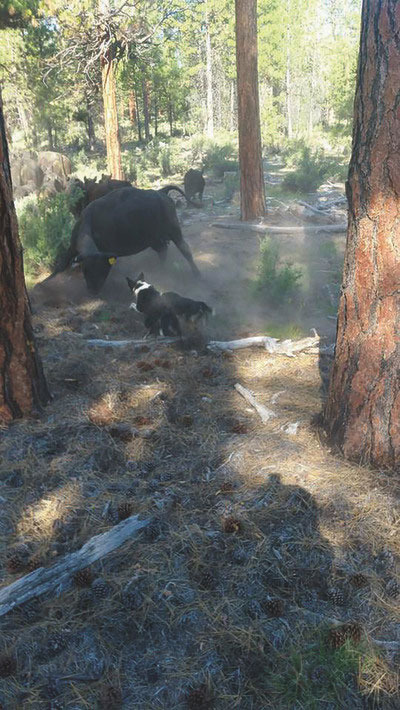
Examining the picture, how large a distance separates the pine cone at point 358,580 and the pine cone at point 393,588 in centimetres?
12

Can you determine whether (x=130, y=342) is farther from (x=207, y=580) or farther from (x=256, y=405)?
(x=207, y=580)

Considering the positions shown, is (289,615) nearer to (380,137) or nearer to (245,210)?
(380,137)

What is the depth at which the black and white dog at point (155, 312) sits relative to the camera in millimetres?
6695

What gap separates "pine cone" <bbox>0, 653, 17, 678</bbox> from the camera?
2295mm

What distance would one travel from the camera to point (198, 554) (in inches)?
116

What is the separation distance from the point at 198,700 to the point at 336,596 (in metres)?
0.93

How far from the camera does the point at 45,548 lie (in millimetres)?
3055

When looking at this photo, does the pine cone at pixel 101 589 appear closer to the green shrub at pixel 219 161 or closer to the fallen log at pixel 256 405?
the fallen log at pixel 256 405

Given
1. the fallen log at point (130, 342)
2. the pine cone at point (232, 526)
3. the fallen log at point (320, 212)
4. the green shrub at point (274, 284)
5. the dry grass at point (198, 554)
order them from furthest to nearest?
the fallen log at point (320, 212)
the green shrub at point (274, 284)
the fallen log at point (130, 342)
the pine cone at point (232, 526)
the dry grass at point (198, 554)

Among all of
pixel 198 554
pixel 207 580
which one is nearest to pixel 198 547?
pixel 198 554

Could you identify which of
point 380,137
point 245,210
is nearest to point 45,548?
point 380,137

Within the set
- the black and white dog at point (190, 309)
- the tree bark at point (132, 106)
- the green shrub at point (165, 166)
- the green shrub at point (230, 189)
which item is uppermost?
the tree bark at point (132, 106)

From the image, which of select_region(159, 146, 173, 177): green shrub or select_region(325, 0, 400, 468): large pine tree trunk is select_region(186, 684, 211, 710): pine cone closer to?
select_region(325, 0, 400, 468): large pine tree trunk

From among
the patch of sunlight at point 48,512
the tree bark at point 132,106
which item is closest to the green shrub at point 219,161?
the tree bark at point 132,106
